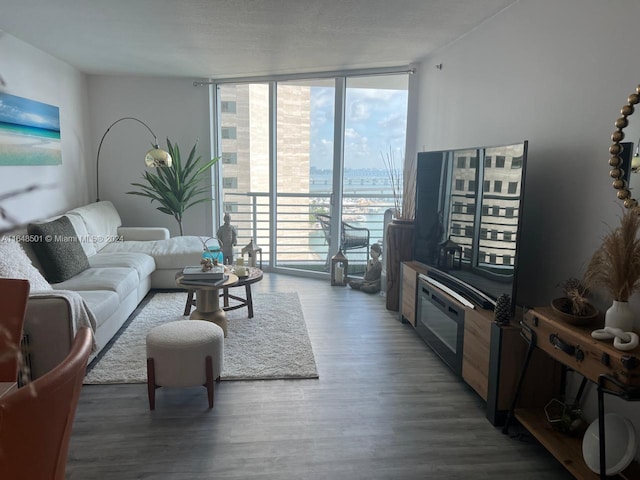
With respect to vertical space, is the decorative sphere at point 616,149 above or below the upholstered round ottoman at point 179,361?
above

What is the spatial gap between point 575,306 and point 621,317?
22 cm

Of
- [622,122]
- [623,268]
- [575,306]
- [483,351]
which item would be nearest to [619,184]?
[622,122]

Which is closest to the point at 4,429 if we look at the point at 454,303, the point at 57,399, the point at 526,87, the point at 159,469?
the point at 57,399

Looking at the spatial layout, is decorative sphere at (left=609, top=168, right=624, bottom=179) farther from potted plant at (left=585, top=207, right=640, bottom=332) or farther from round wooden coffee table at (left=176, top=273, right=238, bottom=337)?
round wooden coffee table at (left=176, top=273, right=238, bottom=337)

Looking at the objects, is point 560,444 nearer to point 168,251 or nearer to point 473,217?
point 473,217

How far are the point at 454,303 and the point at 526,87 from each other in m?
1.40

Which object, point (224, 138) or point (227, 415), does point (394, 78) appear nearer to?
point (224, 138)

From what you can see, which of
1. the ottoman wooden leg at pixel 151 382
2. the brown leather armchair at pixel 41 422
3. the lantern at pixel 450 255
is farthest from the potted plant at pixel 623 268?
the ottoman wooden leg at pixel 151 382

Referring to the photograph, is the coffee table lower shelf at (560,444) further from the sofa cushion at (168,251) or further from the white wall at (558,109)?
the sofa cushion at (168,251)

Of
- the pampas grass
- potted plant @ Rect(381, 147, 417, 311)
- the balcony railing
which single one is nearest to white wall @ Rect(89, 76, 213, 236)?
the balcony railing

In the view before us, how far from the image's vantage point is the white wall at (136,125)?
567 cm

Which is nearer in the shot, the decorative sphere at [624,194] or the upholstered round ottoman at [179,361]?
the decorative sphere at [624,194]

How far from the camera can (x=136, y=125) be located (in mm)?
5762

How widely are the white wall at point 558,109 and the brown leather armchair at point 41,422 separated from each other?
220cm
